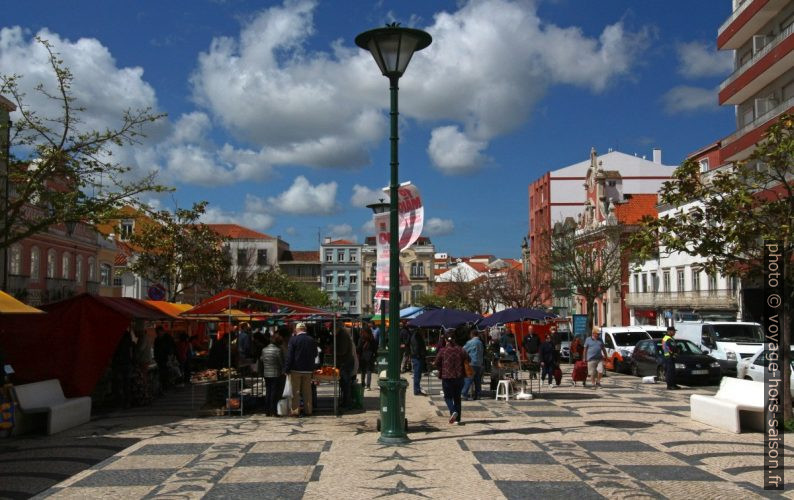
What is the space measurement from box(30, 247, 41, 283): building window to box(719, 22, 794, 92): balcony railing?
33.7 metres

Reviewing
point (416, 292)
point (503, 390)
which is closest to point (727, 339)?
point (503, 390)

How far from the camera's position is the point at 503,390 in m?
20.0

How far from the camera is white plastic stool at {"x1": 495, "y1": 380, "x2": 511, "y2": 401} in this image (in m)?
19.7

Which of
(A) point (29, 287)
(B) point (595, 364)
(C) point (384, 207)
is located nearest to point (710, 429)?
(B) point (595, 364)

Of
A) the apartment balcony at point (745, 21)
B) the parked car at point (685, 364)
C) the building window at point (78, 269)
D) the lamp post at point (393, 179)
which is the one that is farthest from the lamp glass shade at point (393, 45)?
the building window at point (78, 269)

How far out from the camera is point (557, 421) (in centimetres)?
1545

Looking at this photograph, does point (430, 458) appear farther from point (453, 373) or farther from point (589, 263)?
point (589, 263)

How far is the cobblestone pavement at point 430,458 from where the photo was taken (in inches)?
364

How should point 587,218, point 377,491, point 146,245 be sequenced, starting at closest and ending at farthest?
point 377,491 < point 146,245 < point 587,218

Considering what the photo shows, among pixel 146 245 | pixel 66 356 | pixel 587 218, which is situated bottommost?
pixel 66 356

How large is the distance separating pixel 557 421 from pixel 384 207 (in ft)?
30.4

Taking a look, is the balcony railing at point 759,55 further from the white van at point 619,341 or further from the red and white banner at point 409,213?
the red and white banner at point 409,213

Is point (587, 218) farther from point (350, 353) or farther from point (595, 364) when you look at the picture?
point (350, 353)

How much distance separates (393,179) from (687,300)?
133 ft
